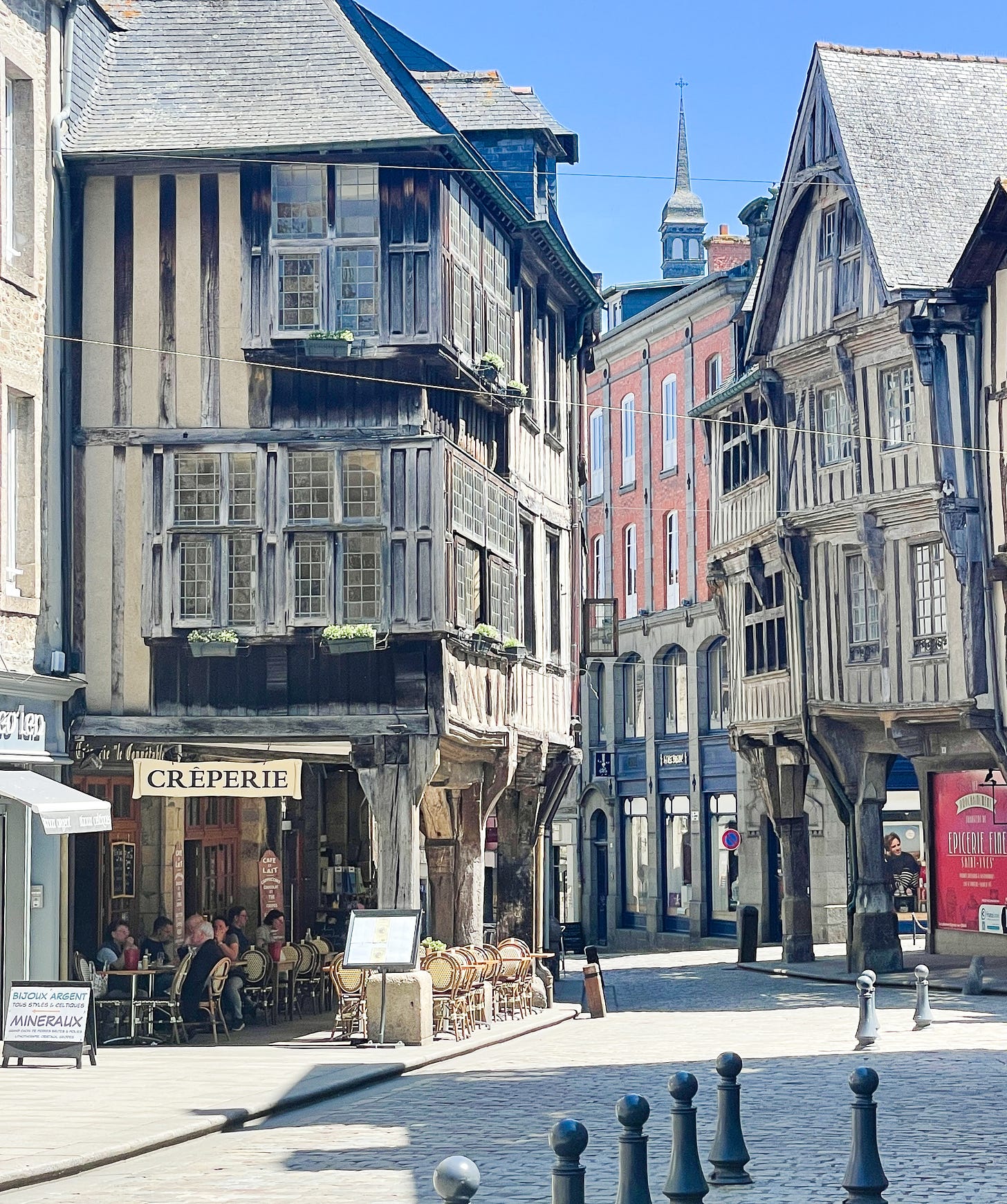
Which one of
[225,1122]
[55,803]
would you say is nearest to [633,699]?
[55,803]

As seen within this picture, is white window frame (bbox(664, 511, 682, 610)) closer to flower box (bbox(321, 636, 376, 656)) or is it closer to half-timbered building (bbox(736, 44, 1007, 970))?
half-timbered building (bbox(736, 44, 1007, 970))

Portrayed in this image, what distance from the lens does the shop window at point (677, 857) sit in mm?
46906

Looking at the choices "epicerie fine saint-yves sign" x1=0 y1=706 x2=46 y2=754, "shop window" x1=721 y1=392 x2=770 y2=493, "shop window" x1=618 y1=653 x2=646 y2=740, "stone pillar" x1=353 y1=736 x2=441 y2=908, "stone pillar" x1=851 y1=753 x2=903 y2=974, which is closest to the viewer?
"epicerie fine saint-yves sign" x1=0 y1=706 x2=46 y2=754

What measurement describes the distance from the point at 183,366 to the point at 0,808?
4.96 m

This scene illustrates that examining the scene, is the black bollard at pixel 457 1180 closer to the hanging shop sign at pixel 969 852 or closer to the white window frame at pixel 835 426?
the white window frame at pixel 835 426

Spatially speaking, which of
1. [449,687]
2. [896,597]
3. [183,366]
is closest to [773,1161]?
[449,687]

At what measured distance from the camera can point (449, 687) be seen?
21.6 m

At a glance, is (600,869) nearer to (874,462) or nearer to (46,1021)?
(874,462)

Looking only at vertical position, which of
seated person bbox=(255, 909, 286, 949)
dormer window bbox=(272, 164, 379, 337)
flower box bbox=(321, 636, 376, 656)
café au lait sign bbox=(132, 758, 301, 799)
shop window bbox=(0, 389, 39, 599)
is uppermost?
dormer window bbox=(272, 164, 379, 337)

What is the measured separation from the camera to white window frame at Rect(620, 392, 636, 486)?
165 feet

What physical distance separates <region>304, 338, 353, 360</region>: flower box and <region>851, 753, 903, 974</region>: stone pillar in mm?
14724

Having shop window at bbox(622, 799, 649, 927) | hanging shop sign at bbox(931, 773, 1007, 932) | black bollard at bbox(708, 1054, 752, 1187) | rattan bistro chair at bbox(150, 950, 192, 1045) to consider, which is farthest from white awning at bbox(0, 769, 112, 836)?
shop window at bbox(622, 799, 649, 927)

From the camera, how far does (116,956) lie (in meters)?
22.2

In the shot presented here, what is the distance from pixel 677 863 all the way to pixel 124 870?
24.0 metres
